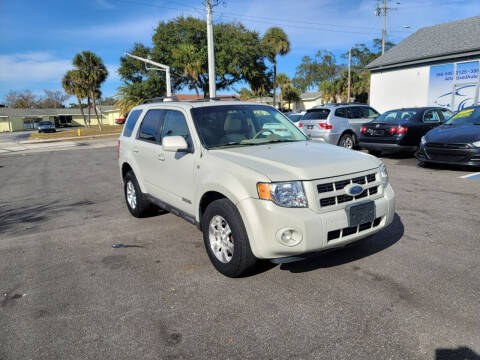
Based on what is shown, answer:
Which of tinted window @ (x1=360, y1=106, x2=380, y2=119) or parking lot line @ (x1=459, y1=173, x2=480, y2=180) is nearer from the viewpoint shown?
parking lot line @ (x1=459, y1=173, x2=480, y2=180)

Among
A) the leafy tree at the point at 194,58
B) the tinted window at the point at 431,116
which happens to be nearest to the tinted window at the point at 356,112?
the tinted window at the point at 431,116

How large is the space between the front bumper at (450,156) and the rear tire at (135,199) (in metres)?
7.04

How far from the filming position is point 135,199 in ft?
19.0

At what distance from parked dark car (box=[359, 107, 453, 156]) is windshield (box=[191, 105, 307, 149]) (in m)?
7.09

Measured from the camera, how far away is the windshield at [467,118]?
9.23 metres

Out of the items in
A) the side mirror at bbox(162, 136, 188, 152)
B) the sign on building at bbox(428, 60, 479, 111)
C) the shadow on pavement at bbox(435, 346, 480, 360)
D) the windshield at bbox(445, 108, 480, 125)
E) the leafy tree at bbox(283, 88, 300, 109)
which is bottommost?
the shadow on pavement at bbox(435, 346, 480, 360)

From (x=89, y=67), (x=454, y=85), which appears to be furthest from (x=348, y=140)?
(x=89, y=67)

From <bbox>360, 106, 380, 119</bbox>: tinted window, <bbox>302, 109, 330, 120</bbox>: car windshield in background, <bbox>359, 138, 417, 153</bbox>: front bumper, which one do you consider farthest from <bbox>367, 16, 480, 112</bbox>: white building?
<bbox>302, 109, 330, 120</bbox>: car windshield in background

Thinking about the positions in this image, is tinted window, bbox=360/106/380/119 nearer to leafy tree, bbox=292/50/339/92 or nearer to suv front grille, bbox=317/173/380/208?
suv front grille, bbox=317/173/380/208

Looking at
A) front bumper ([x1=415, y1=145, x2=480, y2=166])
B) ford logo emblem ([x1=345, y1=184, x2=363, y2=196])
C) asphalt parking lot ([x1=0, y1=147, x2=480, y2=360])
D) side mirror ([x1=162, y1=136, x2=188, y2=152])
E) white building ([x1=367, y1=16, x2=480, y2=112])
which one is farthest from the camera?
white building ([x1=367, y1=16, x2=480, y2=112])

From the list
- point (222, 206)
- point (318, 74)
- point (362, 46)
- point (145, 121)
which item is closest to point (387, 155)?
point (145, 121)

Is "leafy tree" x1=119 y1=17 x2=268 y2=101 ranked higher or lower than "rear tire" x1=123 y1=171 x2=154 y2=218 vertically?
higher

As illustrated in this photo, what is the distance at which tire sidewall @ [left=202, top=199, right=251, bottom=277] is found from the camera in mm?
3320

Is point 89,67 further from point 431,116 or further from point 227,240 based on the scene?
point 227,240
